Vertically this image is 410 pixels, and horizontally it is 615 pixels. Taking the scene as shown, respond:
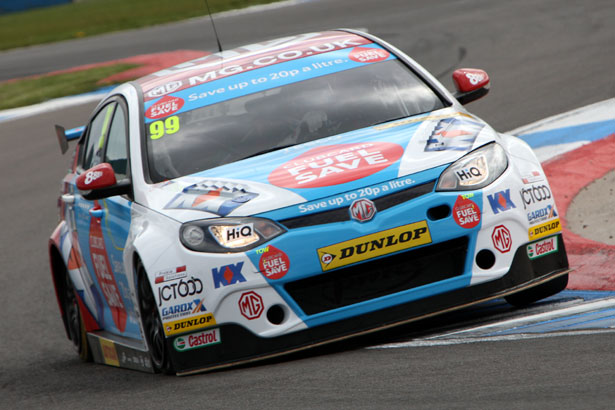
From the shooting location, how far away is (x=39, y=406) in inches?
176

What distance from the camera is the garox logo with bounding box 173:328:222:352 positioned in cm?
446

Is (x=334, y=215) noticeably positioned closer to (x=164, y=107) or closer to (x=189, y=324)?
(x=189, y=324)

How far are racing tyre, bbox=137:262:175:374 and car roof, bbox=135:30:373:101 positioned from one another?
1.31 m

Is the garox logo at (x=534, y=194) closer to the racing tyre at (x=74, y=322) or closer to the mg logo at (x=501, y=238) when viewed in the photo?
the mg logo at (x=501, y=238)

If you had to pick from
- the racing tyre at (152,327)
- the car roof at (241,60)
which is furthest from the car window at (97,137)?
the racing tyre at (152,327)

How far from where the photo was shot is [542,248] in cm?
473

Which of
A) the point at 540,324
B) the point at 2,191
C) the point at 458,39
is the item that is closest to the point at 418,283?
the point at 540,324

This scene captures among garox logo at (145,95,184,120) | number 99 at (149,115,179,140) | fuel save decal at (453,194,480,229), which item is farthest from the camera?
garox logo at (145,95,184,120)

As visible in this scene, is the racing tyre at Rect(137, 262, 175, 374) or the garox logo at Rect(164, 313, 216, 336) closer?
the garox logo at Rect(164, 313, 216, 336)

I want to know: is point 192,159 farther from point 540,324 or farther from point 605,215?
point 605,215

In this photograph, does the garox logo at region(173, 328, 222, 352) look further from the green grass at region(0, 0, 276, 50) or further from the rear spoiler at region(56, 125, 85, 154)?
the green grass at region(0, 0, 276, 50)

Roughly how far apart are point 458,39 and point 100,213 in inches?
412

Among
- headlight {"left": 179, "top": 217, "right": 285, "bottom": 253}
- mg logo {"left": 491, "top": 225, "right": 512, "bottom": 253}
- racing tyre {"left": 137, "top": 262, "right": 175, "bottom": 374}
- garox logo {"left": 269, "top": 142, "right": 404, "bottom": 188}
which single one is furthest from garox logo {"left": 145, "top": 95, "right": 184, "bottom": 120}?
mg logo {"left": 491, "top": 225, "right": 512, "bottom": 253}

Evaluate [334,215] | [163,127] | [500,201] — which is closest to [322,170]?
[334,215]
